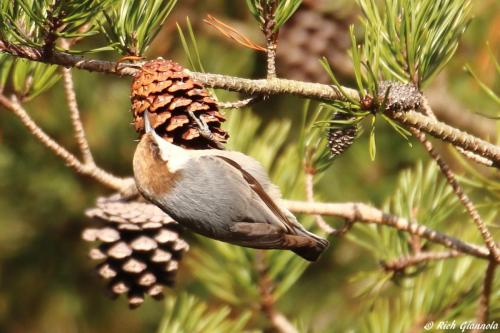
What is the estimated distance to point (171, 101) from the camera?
1.05 m

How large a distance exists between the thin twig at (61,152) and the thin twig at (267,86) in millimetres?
237

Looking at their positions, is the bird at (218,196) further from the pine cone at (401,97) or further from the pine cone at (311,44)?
the pine cone at (311,44)

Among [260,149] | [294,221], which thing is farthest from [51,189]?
[294,221]

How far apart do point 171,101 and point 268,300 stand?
0.50m

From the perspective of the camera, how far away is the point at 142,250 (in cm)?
131

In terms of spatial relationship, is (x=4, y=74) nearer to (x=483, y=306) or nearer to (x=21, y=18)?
(x=21, y=18)

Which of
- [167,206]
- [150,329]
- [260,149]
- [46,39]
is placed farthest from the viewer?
[150,329]

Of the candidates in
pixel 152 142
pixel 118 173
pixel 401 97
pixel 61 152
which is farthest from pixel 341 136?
pixel 118 173

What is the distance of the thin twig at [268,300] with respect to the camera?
4.58 feet

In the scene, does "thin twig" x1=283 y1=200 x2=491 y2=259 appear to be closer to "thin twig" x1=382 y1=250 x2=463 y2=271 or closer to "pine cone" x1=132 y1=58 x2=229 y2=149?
"thin twig" x1=382 y1=250 x2=463 y2=271

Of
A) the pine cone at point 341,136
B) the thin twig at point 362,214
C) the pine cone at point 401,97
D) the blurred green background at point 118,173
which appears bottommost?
the blurred green background at point 118,173

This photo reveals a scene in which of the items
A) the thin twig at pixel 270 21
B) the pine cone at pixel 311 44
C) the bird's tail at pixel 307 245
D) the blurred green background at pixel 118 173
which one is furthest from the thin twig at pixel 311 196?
the pine cone at pixel 311 44

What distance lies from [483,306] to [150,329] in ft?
3.87

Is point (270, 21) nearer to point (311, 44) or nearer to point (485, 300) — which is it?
point (485, 300)
